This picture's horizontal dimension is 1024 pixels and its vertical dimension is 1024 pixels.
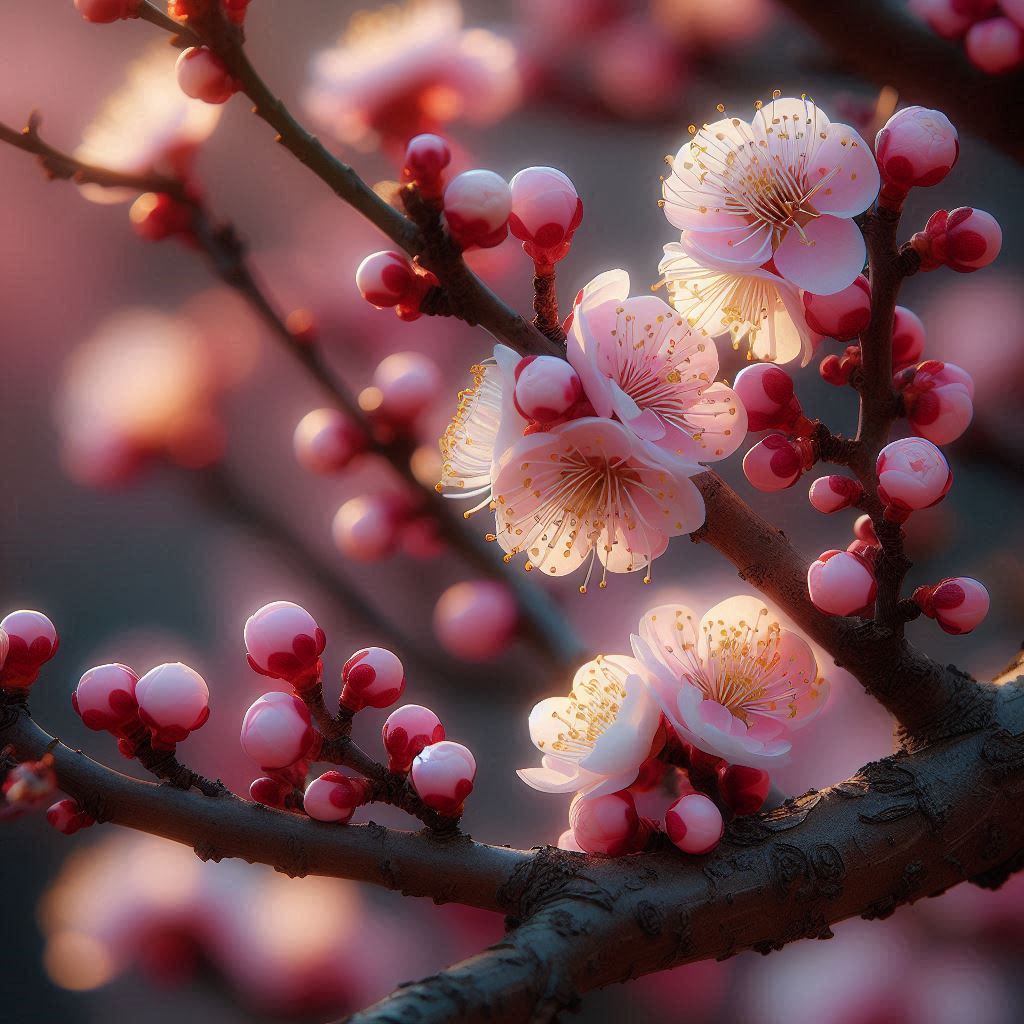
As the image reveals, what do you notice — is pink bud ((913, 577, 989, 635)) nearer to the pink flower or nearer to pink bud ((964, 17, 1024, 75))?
the pink flower

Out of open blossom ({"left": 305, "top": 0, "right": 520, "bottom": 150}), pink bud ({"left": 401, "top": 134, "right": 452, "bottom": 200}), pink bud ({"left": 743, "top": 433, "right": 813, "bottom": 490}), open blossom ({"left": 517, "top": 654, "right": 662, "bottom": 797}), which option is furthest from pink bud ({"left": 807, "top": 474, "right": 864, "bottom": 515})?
open blossom ({"left": 305, "top": 0, "right": 520, "bottom": 150})

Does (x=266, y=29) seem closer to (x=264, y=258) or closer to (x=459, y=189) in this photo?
(x=264, y=258)

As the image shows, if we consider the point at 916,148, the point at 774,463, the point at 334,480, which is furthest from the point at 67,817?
the point at 334,480

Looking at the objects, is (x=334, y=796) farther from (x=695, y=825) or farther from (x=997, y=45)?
(x=997, y=45)

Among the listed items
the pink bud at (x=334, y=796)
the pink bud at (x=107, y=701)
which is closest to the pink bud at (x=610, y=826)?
the pink bud at (x=334, y=796)

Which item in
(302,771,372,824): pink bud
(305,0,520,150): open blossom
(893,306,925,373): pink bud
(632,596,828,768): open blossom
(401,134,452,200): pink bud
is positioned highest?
(305,0,520,150): open blossom
